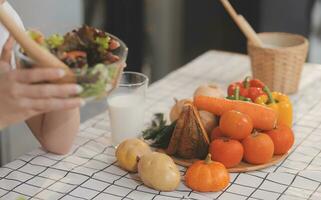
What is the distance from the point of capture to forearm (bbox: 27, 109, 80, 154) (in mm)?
1592

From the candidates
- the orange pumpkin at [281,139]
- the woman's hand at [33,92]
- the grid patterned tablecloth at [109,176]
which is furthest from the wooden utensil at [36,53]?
the orange pumpkin at [281,139]

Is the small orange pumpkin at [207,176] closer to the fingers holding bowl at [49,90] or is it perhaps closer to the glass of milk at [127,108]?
the glass of milk at [127,108]

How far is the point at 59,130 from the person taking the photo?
1606mm

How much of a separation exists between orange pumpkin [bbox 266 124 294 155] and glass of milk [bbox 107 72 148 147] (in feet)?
1.15

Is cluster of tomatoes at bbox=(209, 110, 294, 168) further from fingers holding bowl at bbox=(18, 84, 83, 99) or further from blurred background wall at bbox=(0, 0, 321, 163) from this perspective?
blurred background wall at bbox=(0, 0, 321, 163)

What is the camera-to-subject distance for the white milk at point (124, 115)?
65.3 inches

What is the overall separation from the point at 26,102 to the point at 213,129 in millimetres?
575

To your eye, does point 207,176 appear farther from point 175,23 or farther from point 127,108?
point 175,23

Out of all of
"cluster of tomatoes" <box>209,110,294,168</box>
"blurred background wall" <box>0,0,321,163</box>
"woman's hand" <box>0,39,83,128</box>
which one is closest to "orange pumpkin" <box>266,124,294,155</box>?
"cluster of tomatoes" <box>209,110,294,168</box>

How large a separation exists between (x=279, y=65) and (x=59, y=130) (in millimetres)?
815

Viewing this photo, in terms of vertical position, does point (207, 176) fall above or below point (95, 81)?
below

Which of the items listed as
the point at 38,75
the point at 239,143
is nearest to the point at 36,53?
the point at 38,75

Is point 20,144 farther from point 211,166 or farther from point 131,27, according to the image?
point 211,166

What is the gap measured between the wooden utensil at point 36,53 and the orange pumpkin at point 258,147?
21.8 inches
